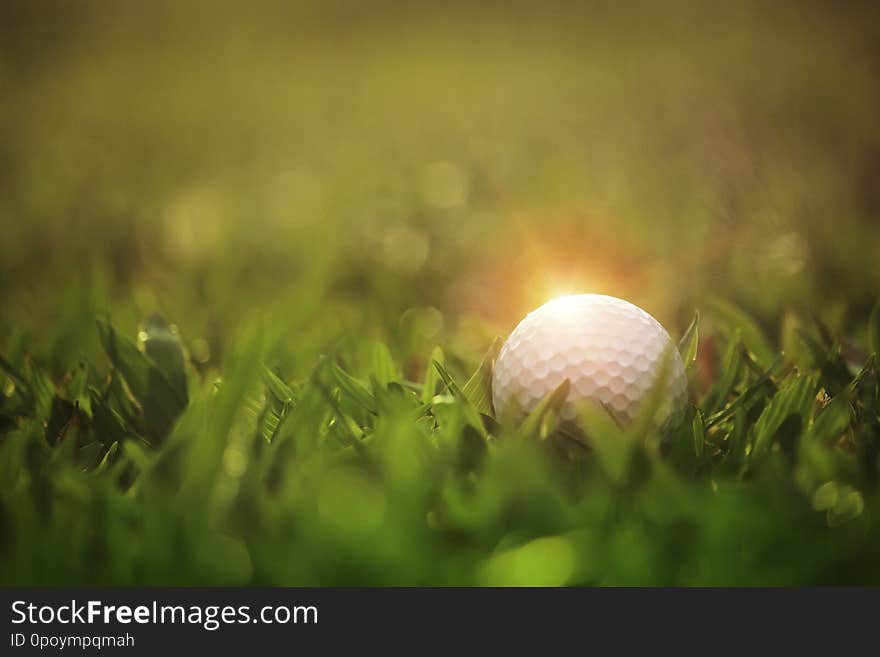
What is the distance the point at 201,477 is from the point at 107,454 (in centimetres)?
27

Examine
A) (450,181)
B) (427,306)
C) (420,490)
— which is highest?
(450,181)

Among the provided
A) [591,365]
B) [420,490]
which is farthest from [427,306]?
[420,490]

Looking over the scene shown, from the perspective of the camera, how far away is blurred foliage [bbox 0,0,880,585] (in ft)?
3.11

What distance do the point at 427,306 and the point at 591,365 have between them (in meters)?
0.95

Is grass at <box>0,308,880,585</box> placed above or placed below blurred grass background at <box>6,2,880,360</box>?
below

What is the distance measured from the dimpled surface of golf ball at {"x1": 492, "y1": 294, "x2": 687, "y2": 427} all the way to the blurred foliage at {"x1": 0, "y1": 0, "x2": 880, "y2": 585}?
51 mm

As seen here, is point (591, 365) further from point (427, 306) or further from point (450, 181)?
point (450, 181)

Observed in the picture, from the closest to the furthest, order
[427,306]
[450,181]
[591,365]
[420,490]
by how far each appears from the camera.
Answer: [420,490] → [591,365] → [427,306] → [450,181]

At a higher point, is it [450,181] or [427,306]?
[450,181]

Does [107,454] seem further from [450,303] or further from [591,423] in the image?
[450,303]

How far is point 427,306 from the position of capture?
216cm

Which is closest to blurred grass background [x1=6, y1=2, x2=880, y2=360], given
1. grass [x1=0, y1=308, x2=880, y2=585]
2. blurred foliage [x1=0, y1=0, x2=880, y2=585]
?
blurred foliage [x1=0, y1=0, x2=880, y2=585]

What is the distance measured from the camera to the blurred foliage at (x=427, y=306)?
949 mm

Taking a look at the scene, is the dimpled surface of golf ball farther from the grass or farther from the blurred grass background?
the blurred grass background
